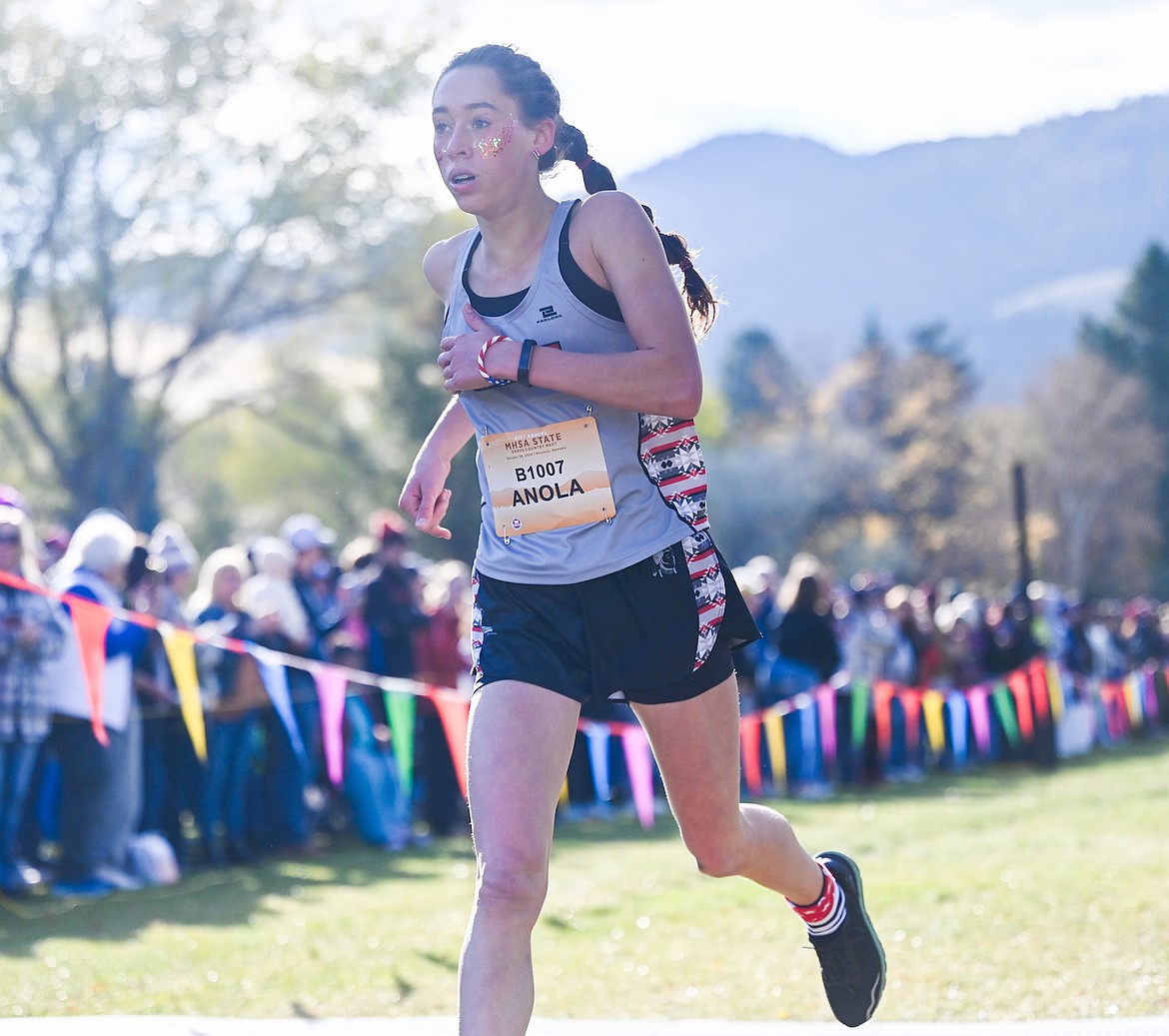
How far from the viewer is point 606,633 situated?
3141 mm

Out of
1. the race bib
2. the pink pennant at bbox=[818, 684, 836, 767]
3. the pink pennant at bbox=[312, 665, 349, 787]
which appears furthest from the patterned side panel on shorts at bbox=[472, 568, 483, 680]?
the pink pennant at bbox=[818, 684, 836, 767]

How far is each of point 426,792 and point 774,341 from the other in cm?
8117

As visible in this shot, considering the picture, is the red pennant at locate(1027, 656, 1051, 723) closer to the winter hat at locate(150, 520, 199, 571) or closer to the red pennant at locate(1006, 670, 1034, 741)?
the red pennant at locate(1006, 670, 1034, 741)

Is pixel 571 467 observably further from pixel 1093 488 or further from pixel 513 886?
pixel 1093 488

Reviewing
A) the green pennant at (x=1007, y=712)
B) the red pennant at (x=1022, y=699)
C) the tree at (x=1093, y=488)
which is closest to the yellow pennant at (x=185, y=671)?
the green pennant at (x=1007, y=712)

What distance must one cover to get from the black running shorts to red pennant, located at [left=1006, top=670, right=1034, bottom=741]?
46.0 feet

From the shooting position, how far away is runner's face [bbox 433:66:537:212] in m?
3.19

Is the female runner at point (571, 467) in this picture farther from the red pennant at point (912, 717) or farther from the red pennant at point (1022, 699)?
the red pennant at point (1022, 699)

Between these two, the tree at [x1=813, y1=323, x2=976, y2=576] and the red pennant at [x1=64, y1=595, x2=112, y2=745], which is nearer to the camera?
the red pennant at [x1=64, y1=595, x2=112, y2=745]

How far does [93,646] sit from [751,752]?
20.0 ft

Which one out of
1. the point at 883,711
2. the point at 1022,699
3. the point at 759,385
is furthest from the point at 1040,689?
the point at 759,385

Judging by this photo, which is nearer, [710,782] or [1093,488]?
[710,782]

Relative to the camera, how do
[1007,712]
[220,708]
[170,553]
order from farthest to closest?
[1007,712] < [170,553] < [220,708]

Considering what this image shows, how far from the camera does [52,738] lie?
7.54 metres
